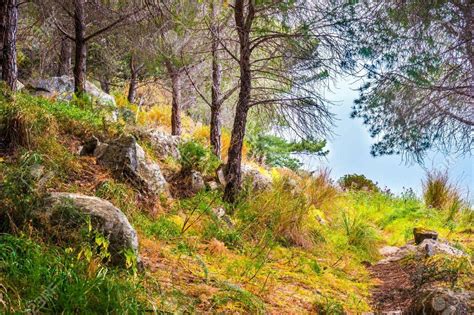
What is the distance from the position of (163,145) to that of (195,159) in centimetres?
64

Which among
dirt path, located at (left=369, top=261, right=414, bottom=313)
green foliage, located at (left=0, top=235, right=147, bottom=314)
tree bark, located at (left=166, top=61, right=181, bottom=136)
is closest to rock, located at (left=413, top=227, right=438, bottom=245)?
dirt path, located at (left=369, top=261, right=414, bottom=313)

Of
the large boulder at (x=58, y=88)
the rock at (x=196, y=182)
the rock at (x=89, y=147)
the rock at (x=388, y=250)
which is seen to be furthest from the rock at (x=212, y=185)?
the large boulder at (x=58, y=88)

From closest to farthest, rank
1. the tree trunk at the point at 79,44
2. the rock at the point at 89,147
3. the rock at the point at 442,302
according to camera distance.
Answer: the rock at the point at 442,302 → the rock at the point at 89,147 → the tree trunk at the point at 79,44

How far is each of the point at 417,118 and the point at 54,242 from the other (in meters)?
7.60

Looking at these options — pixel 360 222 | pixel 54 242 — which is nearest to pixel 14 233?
pixel 54 242

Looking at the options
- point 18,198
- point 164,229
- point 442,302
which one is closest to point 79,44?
point 164,229

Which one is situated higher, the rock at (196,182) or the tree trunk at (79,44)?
the tree trunk at (79,44)

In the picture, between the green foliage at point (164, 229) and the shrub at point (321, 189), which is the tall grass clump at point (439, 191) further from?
the green foliage at point (164, 229)

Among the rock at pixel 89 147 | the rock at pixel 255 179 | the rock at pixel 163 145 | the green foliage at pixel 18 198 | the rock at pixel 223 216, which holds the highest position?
the rock at pixel 163 145

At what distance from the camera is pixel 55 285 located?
215cm

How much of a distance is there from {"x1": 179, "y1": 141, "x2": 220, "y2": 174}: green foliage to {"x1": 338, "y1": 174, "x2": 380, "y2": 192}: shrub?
9.17 m

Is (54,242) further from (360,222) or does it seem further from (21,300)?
(360,222)

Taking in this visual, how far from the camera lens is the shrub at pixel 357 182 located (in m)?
15.4

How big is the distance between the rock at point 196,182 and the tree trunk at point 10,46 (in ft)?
9.23
